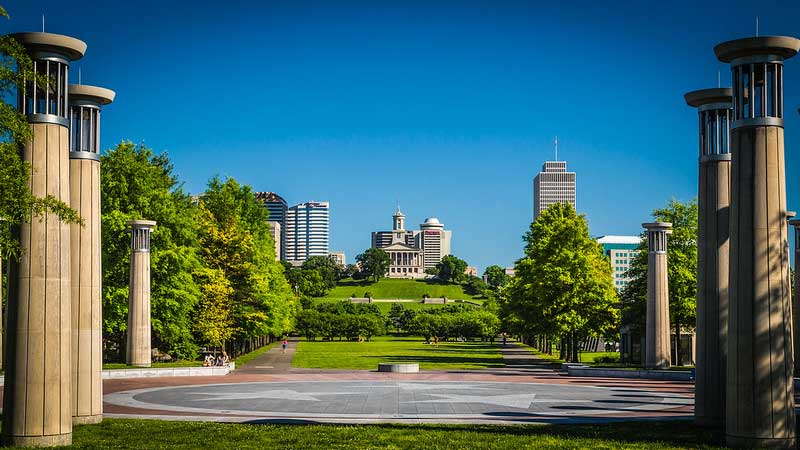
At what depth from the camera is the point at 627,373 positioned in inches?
1955

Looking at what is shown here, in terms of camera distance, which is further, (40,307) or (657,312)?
(657,312)

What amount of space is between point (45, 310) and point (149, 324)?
3082 centimetres

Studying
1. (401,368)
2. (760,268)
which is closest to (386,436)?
(760,268)

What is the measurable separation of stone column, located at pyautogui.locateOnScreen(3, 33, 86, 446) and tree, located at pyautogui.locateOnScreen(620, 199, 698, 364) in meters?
45.6

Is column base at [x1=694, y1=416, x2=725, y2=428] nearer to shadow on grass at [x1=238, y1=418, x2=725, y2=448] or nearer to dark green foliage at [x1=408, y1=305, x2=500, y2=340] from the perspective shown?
shadow on grass at [x1=238, y1=418, x2=725, y2=448]

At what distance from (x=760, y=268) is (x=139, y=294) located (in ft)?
123

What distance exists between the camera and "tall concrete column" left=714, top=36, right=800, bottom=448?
20.9m

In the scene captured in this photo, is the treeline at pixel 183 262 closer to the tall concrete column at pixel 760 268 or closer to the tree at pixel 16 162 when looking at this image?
the tree at pixel 16 162

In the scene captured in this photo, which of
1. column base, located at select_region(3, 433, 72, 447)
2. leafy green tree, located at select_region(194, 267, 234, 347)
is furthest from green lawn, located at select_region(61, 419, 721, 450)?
leafy green tree, located at select_region(194, 267, 234, 347)

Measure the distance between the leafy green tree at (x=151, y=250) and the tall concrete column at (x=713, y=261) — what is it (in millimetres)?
35297

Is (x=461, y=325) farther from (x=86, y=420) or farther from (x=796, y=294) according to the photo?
(x=86, y=420)

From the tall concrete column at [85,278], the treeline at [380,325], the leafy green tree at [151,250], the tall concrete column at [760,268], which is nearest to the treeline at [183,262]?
the leafy green tree at [151,250]

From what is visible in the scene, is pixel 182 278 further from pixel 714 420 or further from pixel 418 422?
pixel 714 420

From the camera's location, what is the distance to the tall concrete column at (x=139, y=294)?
50.1 meters
